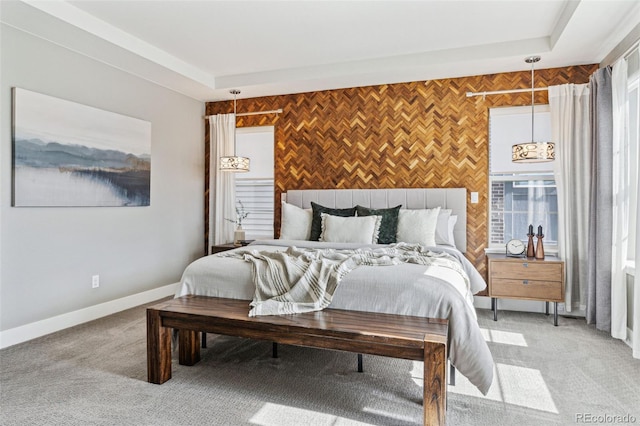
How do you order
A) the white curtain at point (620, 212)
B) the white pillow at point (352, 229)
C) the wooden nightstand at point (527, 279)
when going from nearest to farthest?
the white curtain at point (620, 212), the wooden nightstand at point (527, 279), the white pillow at point (352, 229)

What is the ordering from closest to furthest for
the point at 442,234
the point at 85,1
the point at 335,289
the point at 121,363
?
the point at 335,289 < the point at 121,363 < the point at 85,1 < the point at 442,234

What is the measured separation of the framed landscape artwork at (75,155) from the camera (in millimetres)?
3232

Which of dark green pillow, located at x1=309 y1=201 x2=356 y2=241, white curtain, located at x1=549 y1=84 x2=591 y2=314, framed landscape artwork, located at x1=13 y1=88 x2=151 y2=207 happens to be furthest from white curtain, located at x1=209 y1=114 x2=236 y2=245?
white curtain, located at x1=549 y1=84 x2=591 y2=314

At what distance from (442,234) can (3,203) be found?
3.99 meters

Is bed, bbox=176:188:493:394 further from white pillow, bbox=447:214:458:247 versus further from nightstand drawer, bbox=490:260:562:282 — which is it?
nightstand drawer, bbox=490:260:562:282

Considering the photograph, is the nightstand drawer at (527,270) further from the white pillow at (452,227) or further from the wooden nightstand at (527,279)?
the white pillow at (452,227)

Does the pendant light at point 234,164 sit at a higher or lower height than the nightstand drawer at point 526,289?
higher

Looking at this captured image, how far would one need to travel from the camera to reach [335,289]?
2.41 metres

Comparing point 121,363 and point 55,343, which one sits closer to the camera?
point 121,363

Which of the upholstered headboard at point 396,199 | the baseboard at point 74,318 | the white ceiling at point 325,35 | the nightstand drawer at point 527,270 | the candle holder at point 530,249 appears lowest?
the baseboard at point 74,318

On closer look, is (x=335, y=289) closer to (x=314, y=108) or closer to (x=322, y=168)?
(x=322, y=168)

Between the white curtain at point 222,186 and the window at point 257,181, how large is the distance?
182 millimetres

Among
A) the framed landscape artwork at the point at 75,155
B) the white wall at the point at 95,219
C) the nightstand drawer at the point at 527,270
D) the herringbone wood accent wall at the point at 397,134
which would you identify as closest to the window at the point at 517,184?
the herringbone wood accent wall at the point at 397,134

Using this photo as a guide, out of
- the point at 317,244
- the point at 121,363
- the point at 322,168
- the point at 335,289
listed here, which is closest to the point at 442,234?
the point at 317,244
